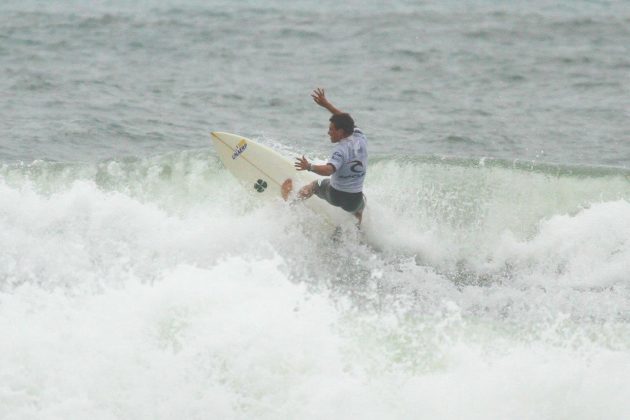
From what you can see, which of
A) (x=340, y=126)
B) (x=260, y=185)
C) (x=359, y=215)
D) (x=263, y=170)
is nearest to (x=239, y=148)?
(x=263, y=170)

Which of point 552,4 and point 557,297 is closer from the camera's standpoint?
point 557,297

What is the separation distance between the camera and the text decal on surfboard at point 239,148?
39.0 ft

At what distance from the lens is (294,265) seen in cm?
1091

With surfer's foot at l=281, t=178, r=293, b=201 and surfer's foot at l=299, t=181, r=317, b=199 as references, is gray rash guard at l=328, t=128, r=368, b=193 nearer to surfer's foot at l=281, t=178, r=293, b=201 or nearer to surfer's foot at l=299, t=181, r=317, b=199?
surfer's foot at l=299, t=181, r=317, b=199

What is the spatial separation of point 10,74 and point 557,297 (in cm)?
1197

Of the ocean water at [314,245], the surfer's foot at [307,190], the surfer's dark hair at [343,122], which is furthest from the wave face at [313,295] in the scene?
the surfer's dark hair at [343,122]

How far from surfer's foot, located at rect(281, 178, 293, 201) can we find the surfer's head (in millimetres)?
1325

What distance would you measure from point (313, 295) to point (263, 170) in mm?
2777

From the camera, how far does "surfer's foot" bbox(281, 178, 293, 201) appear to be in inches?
452

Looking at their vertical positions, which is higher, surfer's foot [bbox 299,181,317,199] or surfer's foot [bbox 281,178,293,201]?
surfer's foot [bbox 299,181,317,199]

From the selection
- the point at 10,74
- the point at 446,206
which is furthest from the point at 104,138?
the point at 446,206

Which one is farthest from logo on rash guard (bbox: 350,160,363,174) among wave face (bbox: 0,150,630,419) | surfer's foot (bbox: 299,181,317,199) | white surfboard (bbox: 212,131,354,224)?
wave face (bbox: 0,150,630,419)

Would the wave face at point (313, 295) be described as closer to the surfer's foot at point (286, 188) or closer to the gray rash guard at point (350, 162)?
the surfer's foot at point (286, 188)

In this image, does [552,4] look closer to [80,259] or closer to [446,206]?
[446,206]
